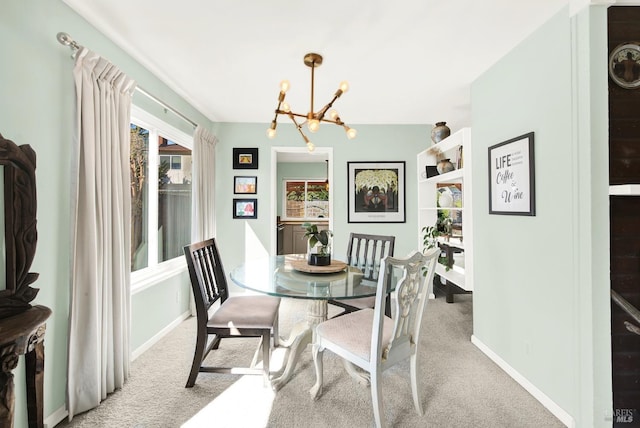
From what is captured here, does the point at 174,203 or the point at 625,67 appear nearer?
the point at 625,67

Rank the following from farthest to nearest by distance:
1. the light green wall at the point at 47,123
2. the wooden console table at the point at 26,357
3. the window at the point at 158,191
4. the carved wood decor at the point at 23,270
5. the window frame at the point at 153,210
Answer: the window at the point at 158,191 → the window frame at the point at 153,210 → the light green wall at the point at 47,123 → the carved wood decor at the point at 23,270 → the wooden console table at the point at 26,357

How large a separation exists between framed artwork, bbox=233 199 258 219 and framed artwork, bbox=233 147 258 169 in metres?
0.46

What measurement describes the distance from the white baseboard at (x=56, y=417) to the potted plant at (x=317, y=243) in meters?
1.71

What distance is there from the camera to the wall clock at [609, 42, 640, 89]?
1528 mm

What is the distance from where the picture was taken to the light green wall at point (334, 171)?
3951 mm

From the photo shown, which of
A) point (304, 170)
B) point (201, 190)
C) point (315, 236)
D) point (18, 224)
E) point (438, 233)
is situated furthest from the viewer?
point (304, 170)

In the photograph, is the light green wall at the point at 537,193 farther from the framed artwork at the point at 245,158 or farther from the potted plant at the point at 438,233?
the framed artwork at the point at 245,158

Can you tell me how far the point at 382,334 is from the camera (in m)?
1.53

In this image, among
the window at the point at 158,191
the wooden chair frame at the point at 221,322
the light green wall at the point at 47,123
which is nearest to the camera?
the light green wall at the point at 47,123

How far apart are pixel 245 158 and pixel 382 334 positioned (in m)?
3.10

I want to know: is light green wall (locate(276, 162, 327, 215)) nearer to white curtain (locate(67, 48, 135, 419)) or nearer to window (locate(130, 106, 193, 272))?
window (locate(130, 106, 193, 272))

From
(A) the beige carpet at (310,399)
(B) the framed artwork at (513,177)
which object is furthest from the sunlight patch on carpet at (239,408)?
(B) the framed artwork at (513,177)

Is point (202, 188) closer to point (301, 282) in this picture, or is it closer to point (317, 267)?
point (317, 267)

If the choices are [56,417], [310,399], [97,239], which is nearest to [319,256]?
[310,399]
